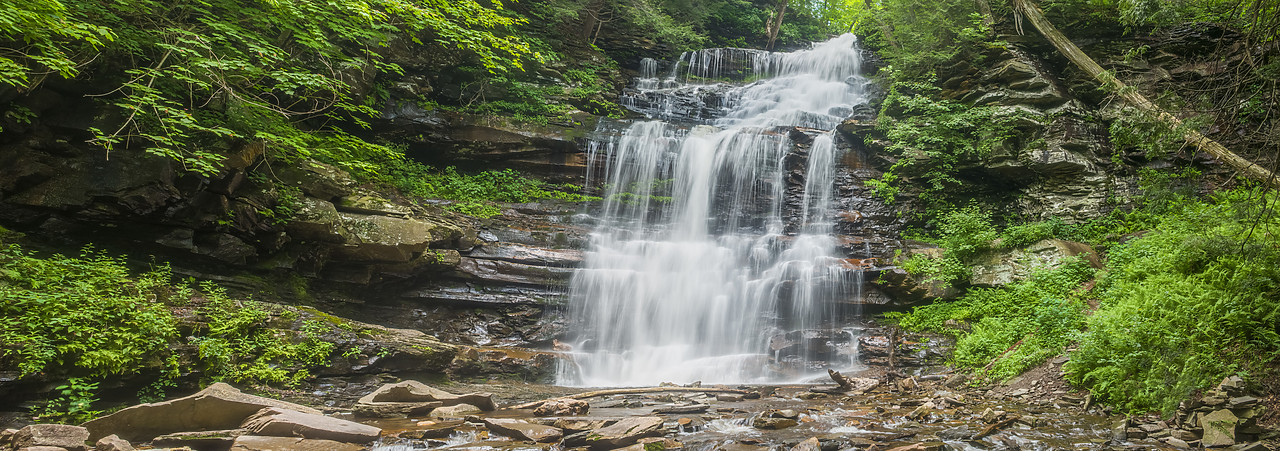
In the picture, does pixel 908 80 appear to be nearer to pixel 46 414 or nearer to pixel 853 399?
pixel 853 399

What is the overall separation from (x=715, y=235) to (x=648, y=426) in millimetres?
9170

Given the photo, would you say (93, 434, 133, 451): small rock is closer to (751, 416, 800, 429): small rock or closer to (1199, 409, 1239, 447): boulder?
(751, 416, 800, 429): small rock

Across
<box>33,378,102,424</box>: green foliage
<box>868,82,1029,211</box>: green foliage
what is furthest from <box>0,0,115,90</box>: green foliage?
<box>868,82,1029,211</box>: green foliage

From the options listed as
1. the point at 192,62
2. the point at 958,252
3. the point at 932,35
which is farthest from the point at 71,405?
the point at 932,35

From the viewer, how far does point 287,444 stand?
13.3ft

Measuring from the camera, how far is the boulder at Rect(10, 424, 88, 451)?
12.0 feet

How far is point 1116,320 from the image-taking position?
5.88m

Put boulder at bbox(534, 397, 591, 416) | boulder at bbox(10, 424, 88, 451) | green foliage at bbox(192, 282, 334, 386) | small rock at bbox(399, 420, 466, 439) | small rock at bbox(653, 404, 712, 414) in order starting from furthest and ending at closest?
green foliage at bbox(192, 282, 334, 386), small rock at bbox(653, 404, 712, 414), boulder at bbox(534, 397, 591, 416), small rock at bbox(399, 420, 466, 439), boulder at bbox(10, 424, 88, 451)

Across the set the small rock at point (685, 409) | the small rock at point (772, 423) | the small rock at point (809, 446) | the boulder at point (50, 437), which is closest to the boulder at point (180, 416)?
the boulder at point (50, 437)

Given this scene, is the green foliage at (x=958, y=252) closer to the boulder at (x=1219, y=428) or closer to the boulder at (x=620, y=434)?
the boulder at (x=1219, y=428)

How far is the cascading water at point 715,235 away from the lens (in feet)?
34.9

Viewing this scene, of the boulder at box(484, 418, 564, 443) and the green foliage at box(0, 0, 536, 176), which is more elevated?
the green foliage at box(0, 0, 536, 176)

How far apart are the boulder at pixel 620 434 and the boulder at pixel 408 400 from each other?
1816 millimetres

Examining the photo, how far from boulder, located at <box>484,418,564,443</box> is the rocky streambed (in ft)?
0.04
